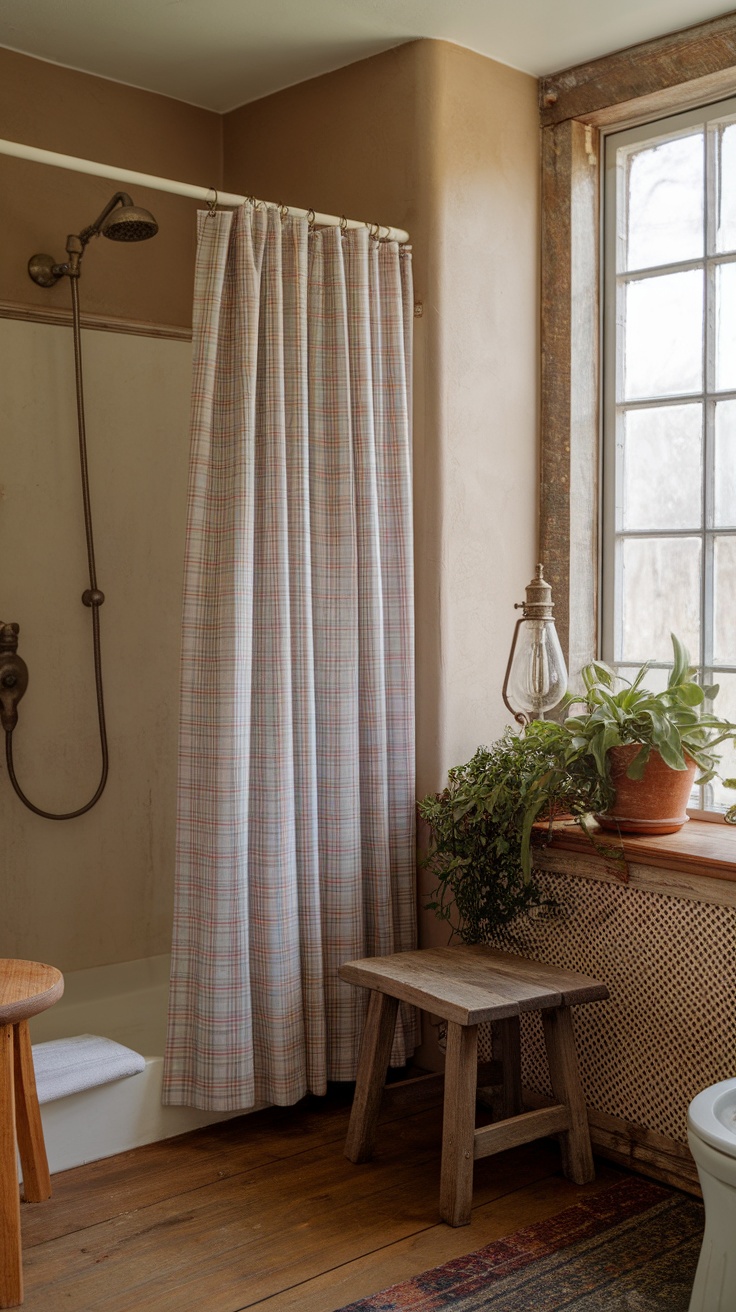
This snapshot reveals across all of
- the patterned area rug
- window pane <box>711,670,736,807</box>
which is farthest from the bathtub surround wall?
the patterned area rug

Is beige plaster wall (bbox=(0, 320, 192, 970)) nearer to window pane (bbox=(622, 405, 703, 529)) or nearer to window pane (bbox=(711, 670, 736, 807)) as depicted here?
window pane (bbox=(622, 405, 703, 529))

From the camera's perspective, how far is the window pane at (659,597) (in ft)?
9.29

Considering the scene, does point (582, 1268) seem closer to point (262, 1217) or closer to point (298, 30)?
point (262, 1217)

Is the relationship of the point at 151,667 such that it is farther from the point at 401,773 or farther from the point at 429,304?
the point at 429,304

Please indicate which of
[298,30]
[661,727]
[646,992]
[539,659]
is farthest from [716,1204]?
[298,30]

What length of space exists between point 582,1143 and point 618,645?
1.22m

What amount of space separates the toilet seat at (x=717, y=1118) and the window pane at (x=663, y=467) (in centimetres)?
142

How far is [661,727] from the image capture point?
2385 millimetres

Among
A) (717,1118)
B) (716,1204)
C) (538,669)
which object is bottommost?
(716,1204)

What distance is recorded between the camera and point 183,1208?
221 centimetres

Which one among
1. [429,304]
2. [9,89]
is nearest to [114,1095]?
[429,304]

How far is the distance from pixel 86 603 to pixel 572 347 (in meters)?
1.41

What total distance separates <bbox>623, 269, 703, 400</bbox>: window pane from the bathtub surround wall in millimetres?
254

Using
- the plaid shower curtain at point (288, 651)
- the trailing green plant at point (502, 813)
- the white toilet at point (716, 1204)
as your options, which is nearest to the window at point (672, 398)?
the trailing green plant at point (502, 813)
